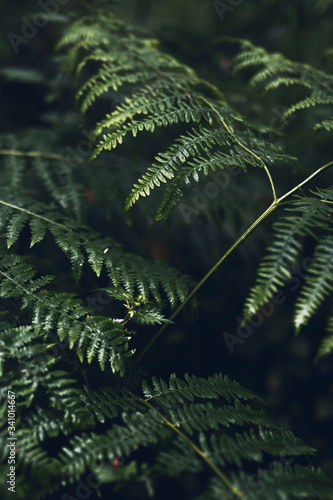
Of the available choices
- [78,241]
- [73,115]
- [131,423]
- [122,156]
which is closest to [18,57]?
[73,115]

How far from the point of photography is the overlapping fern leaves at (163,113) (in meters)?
1.29

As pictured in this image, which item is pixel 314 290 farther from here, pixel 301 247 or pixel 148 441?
pixel 148 441

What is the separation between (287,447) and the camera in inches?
44.0

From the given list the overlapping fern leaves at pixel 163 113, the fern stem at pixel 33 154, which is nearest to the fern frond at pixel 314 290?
the overlapping fern leaves at pixel 163 113

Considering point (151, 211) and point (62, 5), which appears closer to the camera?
point (151, 211)

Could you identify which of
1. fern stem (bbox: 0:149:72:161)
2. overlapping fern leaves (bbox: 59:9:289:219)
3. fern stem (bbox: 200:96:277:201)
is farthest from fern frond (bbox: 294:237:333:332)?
fern stem (bbox: 0:149:72:161)

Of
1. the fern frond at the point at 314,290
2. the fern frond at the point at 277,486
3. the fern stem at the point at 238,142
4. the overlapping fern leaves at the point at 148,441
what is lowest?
the overlapping fern leaves at the point at 148,441

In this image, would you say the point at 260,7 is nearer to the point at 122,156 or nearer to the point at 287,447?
the point at 122,156

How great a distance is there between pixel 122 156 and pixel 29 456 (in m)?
1.82

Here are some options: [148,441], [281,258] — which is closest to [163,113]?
[281,258]

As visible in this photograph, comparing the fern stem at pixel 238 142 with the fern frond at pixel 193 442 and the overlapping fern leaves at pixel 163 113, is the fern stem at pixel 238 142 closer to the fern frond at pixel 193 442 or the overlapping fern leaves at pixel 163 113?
the overlapping fern leaves at pixel 163 113

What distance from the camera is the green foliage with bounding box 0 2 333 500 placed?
0.98 meters

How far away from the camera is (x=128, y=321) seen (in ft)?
4.70

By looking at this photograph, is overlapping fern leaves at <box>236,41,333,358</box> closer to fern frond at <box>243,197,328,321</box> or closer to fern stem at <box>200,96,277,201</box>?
fern frond at <box>243,197,328,321</box>
